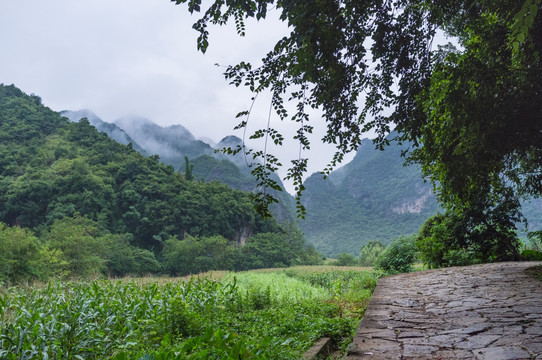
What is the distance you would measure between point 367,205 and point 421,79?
87839 mm

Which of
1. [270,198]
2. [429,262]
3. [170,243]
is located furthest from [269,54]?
[170,243]

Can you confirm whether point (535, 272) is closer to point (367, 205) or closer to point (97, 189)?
point (97, 189)

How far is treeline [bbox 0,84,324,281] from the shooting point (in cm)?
3047

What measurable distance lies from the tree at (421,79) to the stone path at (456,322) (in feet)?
4.74

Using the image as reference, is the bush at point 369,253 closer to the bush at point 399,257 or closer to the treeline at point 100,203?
the treeline at point 100,203

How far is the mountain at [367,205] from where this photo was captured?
75.9m

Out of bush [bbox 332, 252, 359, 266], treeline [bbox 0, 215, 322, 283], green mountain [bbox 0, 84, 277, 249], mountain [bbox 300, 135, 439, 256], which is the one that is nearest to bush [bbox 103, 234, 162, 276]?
treeline [bbox 0, 215, 322, 283]

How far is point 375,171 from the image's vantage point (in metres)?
96.4

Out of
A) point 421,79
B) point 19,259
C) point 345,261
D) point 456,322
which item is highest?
point 421,79

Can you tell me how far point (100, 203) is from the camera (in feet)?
116

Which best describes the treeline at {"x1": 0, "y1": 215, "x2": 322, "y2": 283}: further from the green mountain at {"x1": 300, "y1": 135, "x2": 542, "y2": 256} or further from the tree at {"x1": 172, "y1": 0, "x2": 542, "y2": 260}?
the green mountain at {"x1": 300, "y1": 135, "x2": 542, "y2": 256}

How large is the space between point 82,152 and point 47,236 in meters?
16.6

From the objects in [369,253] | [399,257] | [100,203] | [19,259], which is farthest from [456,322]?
[369,253]

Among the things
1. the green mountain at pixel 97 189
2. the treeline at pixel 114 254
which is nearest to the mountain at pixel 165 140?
the green mountain at pixel 97 189
